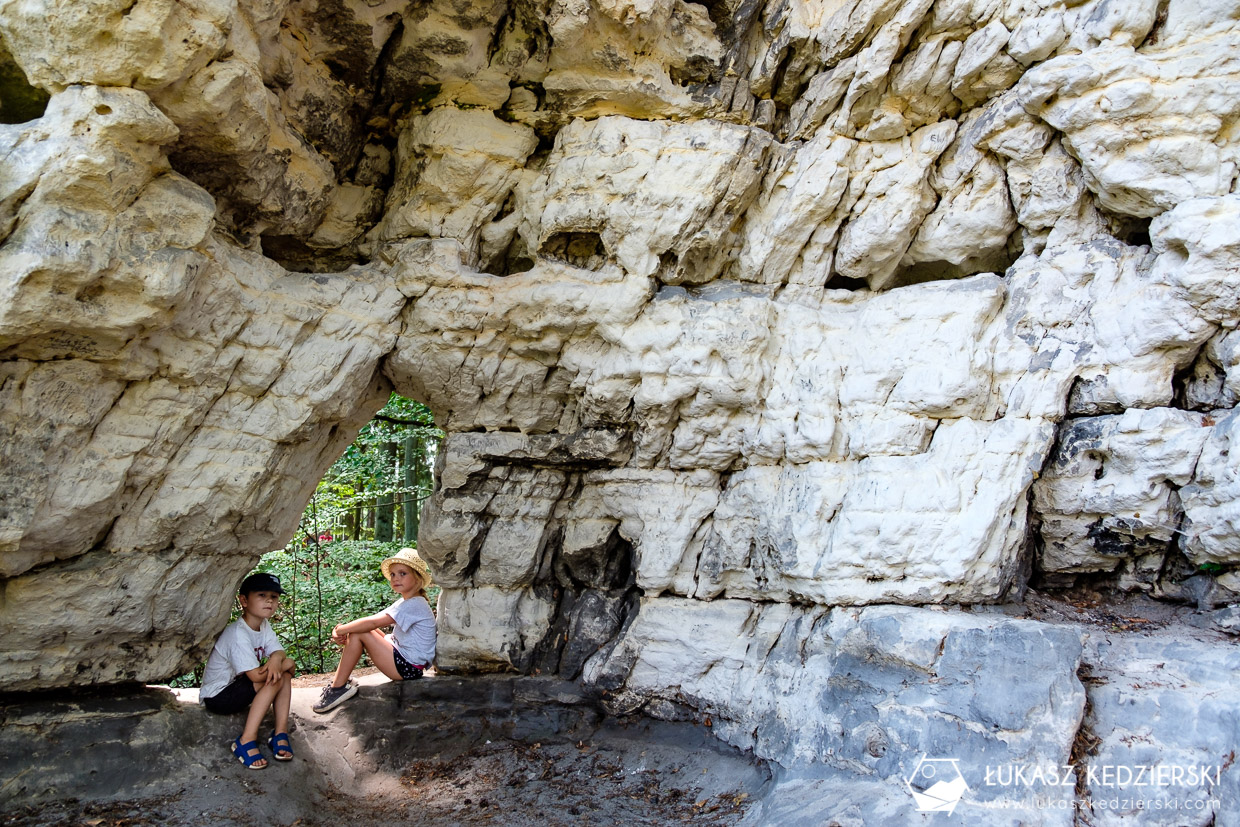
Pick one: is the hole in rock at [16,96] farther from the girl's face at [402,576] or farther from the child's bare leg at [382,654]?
the child's bare leg at [382,654]

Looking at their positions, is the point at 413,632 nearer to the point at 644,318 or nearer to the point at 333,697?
the point at 333,697

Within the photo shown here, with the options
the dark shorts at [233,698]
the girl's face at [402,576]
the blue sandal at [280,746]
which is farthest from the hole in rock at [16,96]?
the blue sandal at [280,746]

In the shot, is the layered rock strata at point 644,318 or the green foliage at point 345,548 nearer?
the layered rock strata at point 644,318

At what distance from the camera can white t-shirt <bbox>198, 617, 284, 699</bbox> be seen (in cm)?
497

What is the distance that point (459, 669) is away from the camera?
6.16m

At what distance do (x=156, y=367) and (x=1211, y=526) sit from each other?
5946 mm

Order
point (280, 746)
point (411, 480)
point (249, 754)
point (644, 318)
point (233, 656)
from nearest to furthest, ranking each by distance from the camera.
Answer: point (249, 754) < point (280, 746) < point (233, 656) < point (644, 318) < point (411, 480)

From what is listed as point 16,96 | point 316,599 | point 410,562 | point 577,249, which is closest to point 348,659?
point 410,562

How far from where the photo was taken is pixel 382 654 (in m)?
6.00

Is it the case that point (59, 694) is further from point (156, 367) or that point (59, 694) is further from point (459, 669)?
point (459, 669)

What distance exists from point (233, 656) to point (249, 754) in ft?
2.02

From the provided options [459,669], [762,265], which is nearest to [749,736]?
[459,669]

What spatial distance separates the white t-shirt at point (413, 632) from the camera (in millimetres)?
6051

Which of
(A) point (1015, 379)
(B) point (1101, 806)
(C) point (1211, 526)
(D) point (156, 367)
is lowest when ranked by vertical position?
(B) point (1101, 806)
